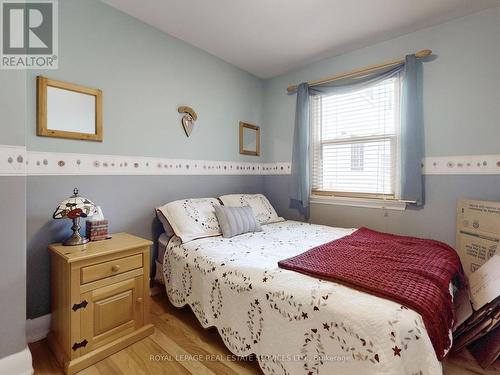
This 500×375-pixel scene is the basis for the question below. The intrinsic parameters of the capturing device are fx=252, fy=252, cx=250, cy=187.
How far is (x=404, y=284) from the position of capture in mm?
1204

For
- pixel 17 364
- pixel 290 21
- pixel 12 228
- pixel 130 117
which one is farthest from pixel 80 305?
pixel 290 21

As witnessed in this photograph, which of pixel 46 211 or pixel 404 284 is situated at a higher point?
pixel 46 211

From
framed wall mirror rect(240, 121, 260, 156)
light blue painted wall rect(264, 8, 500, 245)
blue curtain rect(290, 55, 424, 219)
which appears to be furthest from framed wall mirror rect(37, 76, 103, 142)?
light blue painted wall rect(264, 8, 500, 245)

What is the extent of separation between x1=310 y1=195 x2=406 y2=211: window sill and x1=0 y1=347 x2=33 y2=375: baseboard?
8.71 ft

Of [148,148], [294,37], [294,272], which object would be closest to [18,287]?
[148,148]

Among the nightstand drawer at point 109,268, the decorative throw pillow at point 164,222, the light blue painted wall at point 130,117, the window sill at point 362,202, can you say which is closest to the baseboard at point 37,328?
the light blue painted wall at point 130,117

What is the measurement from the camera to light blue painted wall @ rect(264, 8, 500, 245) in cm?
201

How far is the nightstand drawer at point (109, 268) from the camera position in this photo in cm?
145

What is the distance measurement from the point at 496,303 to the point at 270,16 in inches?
98.6

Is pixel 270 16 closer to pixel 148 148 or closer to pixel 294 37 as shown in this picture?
pixel 294 37

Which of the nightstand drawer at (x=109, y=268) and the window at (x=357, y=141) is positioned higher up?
the window at (x=357, y=141)

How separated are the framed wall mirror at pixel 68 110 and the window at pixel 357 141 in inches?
87.0

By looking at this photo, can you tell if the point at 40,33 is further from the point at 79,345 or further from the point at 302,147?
the point at 302,147

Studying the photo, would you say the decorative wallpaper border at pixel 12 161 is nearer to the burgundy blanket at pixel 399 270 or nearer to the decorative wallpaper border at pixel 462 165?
the burgundy blanket at pixel 399 270
